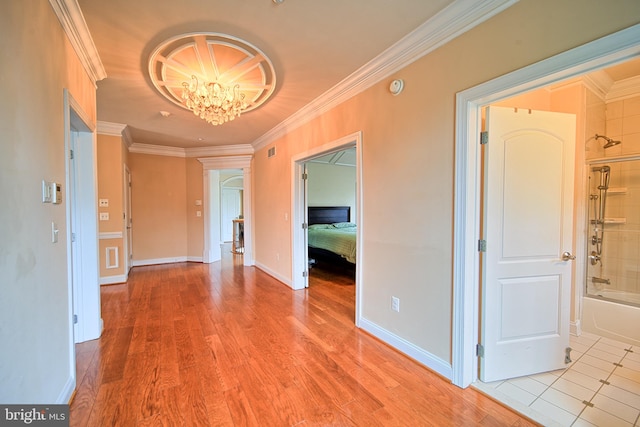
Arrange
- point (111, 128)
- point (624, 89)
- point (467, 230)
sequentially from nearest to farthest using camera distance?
point (467, 230)
point (624, 89)
point (111, 128)

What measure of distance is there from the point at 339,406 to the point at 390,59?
268 cm

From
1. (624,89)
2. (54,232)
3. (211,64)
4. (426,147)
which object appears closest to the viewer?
(54,232)

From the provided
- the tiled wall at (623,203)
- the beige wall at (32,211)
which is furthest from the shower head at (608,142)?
the beige wall at (32,211)

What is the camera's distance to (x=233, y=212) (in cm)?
1005

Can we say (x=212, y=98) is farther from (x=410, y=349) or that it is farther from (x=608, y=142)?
(x=608, y=142)

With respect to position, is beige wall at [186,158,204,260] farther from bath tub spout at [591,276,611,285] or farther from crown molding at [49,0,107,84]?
bath tub spout at [591,276,611,285]

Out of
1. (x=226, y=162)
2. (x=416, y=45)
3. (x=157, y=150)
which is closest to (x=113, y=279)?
(x=157, y=150)

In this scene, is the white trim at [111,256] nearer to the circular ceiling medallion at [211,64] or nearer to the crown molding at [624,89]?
the circular ceiling medallion at [211,64]

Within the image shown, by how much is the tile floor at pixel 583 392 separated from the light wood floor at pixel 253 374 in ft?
0.65

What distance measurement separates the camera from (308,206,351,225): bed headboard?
22.2 feet

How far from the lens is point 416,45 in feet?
6.64

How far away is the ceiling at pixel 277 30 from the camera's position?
1740 millimetres

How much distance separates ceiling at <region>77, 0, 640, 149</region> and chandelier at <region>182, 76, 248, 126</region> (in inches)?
16.5

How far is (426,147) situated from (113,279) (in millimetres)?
5129
